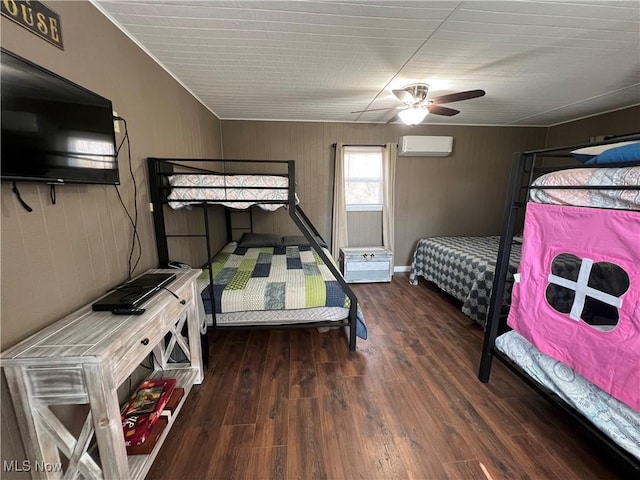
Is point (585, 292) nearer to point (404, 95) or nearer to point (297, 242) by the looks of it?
point (404, 95)

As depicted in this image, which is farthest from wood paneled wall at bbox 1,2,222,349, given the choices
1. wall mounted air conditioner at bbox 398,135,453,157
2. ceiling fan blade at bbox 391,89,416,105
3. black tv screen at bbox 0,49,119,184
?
wall mounted air conditioner at bbox 398,135,453,157

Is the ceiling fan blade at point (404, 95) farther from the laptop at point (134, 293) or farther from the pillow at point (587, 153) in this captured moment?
the laptop at point (134, 293)

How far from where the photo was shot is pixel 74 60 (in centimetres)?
129

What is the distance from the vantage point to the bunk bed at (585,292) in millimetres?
1134

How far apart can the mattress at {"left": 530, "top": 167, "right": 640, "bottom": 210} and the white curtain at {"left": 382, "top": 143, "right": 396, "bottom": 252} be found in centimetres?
254

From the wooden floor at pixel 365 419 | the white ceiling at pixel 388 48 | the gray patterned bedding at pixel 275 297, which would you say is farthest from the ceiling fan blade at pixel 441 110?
the wooden floor at pixel 365 419

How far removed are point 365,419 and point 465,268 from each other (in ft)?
6.77

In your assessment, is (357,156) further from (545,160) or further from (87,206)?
(87,206)

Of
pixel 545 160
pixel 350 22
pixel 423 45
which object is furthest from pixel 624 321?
pixel 545 160

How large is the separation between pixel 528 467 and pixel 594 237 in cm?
119

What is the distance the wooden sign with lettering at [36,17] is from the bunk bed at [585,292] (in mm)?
2354

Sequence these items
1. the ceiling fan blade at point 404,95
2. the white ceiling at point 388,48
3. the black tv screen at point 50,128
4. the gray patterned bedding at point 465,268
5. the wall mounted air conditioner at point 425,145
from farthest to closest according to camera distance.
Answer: the wall mounted air conditioner at point 425,145, the gray patterned bedding at point 465,268, the ceiling fan blade at point 404,95, the white ceiling at point 388,48, the black tv screen at point 50,128

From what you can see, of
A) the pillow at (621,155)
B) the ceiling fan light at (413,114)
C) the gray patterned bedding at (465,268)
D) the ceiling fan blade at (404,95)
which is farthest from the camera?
the gray patterned bedding at (465,268)

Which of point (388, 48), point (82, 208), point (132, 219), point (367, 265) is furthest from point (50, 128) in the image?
point (367, 265)
